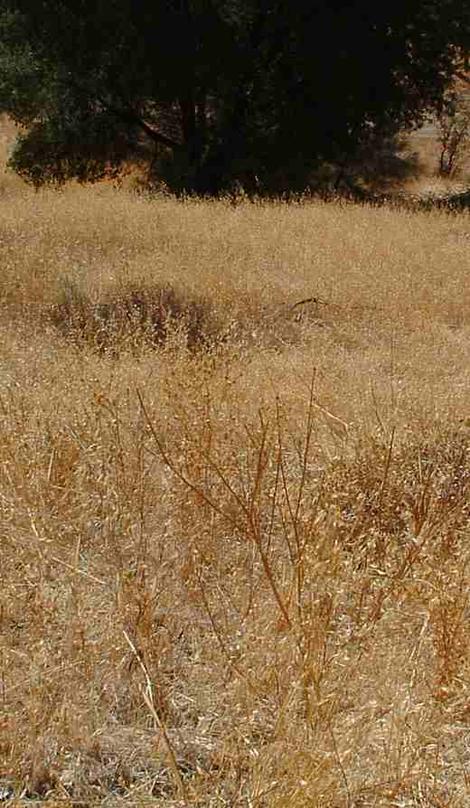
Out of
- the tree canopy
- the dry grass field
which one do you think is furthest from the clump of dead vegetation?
the tree canopy

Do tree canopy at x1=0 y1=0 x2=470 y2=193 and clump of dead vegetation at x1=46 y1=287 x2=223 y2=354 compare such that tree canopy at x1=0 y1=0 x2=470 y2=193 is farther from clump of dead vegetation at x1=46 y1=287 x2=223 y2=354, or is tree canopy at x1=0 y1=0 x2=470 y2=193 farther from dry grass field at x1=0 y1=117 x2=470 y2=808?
dry grass field at x1=0 y1=117 x2=470 y2=808

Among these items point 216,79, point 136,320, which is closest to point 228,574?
point 136,320

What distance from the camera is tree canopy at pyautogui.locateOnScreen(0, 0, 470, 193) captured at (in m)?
13.5

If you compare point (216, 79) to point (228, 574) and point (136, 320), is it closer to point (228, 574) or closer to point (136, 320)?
point (136, 320)

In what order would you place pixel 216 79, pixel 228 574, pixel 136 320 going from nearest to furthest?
pixel 228 574
pixel 136 320
pixel 216 79

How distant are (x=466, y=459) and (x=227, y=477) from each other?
115 centimetres

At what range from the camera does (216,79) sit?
14547 millimetres

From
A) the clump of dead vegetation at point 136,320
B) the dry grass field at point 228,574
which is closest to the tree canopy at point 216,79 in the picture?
the clump of dead vegetation at point 136,320

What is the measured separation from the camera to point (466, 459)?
368 cm

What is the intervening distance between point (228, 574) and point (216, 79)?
13.4 metres

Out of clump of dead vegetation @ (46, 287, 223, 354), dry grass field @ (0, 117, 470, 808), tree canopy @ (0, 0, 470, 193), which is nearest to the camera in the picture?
dry grass field @ (0, 117, 470, 808)

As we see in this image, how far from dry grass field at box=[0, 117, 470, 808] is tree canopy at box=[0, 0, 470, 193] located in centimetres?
957

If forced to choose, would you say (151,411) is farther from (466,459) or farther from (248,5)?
(248,5)

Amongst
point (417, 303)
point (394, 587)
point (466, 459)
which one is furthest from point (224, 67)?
point (394, 587)
